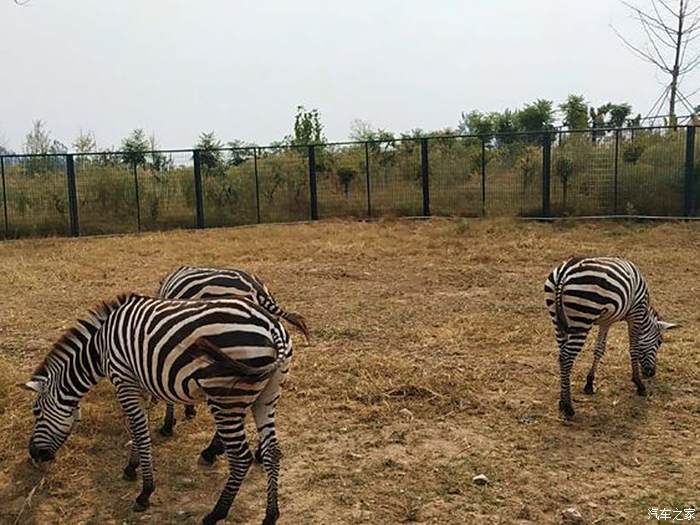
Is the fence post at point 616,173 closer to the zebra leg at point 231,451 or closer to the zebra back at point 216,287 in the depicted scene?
the zebra back at point 216,287

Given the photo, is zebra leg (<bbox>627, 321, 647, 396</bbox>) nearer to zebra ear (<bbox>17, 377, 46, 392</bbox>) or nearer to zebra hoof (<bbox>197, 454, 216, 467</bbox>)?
zebra hoof (<bbox>197, 454, 216, 467</bbox>)

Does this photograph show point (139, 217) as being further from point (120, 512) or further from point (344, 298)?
point (120, 512)

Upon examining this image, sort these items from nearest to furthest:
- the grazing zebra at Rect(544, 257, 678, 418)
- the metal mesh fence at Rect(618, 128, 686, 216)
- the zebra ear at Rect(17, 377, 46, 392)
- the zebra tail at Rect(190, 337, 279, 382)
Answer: the zebra tail at Rect(190, 337, 279, 382) → the zebra ear at Rect(17, 377, 46, 392) → the grazing zebra at Rect(544, 257, 678, 418) → the metal mesh fence at Rect(618, 128, 686, 216)

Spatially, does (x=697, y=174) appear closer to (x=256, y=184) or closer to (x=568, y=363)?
(x=256, y=184)

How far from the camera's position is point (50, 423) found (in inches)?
171

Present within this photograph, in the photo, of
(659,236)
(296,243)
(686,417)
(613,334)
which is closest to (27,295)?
(296,243)

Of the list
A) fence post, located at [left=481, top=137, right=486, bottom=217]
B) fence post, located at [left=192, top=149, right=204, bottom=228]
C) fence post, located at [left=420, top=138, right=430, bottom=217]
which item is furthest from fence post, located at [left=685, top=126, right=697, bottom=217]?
fence post, located at [left=192, top=149, right=204, bottom=228]

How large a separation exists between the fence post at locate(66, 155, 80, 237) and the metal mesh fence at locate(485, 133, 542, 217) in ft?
33.2

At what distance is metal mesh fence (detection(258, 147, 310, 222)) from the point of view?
18.4 m

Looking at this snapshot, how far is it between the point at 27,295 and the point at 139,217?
8.31 metres

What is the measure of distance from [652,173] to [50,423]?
49.2 feet

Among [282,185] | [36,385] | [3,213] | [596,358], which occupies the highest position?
[282,185]

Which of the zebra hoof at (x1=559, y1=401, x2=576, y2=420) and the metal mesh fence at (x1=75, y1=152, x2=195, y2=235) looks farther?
the metal mesh fence at (x1=75, y1=152, x2=195, y2=235)

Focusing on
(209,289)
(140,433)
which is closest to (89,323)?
(140,433)
